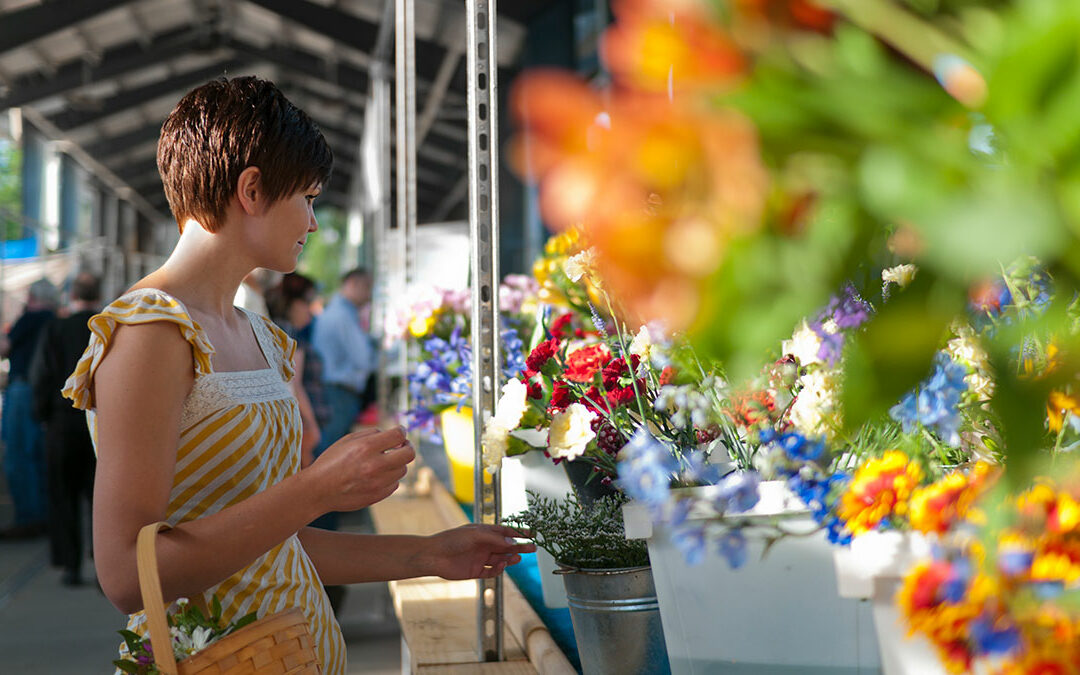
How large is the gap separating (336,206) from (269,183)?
23135 mm

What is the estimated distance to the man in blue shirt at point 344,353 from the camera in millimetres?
5223

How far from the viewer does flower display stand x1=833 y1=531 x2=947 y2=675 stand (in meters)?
0.60

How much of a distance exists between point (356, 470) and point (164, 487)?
177 millimetres

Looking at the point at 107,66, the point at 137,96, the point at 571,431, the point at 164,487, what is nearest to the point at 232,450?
the point at 164,487

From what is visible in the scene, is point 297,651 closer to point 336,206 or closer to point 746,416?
point 746,416

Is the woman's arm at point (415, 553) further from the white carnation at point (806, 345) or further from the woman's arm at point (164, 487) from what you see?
the white carnation at point (806, 345)

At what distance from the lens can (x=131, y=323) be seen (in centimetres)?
99

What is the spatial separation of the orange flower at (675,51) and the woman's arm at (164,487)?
72 cm

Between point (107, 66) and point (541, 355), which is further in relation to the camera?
point (107, 66)

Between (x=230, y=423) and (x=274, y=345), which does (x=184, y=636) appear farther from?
(x=274, y=345)

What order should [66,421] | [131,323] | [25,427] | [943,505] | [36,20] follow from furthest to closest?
1. [36,20]
2. [25,427]
3. [66,421]
4. [131,323]
5. [943,505]

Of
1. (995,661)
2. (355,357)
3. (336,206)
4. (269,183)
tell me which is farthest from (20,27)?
(336,206)

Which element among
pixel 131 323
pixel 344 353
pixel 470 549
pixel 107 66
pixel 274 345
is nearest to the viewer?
pixel 131 323

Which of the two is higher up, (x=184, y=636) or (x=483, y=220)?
(x=483, y=220)
